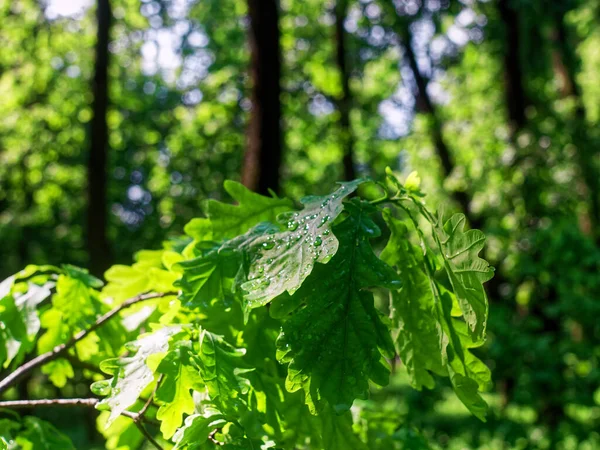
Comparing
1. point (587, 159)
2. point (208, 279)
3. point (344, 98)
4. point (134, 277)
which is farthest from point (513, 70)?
point (208, 279)

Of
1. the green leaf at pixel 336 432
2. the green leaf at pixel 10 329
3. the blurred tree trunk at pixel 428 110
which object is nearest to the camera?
the green leaf at pixel 336 432

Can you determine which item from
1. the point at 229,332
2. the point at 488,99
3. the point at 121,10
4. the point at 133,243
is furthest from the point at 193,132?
the point at 229,332

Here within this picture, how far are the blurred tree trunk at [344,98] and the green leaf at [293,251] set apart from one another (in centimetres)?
1001

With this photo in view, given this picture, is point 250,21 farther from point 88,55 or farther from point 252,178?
point 88,55

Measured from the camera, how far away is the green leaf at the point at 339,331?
102cm

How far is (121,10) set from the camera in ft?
44.3

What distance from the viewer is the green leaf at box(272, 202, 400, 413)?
1.02 m

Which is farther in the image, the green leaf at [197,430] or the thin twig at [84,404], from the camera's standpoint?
the thin twig at [84,404]

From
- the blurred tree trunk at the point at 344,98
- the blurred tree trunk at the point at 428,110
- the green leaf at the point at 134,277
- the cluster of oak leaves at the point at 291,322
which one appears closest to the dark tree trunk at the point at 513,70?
the blurred tree trunk at the point at 428,110

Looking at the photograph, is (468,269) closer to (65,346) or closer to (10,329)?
(65,346)

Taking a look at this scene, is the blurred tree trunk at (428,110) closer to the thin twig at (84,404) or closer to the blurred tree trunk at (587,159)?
the blurred tree trunk at (587,159)

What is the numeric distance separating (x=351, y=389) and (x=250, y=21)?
4.72 meters

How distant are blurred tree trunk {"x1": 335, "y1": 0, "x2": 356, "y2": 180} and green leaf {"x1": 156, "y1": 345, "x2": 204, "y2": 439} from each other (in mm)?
10149

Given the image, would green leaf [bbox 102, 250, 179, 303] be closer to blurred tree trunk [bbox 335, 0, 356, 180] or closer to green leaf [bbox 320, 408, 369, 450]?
green leaf [bbox 320, 408, 369, 450]
